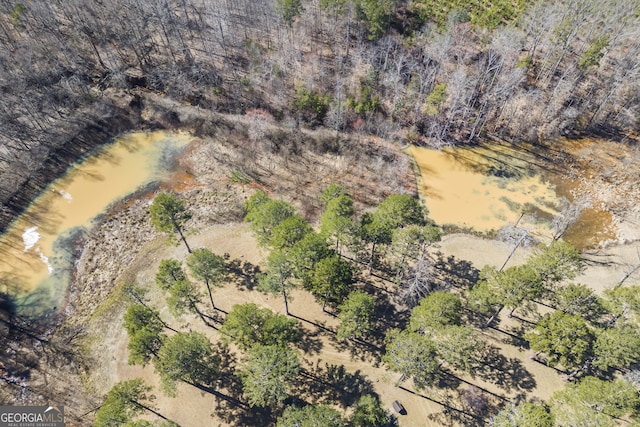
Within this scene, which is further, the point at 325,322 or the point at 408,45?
the point at 408,45

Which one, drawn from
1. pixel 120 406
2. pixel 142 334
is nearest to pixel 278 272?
pixel 142 334

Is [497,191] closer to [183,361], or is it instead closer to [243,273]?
[243,273]

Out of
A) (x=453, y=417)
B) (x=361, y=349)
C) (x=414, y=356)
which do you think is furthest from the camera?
(x=361, y=349)

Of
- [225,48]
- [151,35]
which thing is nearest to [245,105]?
[225,48]

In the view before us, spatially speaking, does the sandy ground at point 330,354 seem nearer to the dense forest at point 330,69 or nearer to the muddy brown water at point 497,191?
the muddy brown water at point 497,191

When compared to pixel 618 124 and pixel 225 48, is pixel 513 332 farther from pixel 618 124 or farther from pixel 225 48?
pixel 225 48
